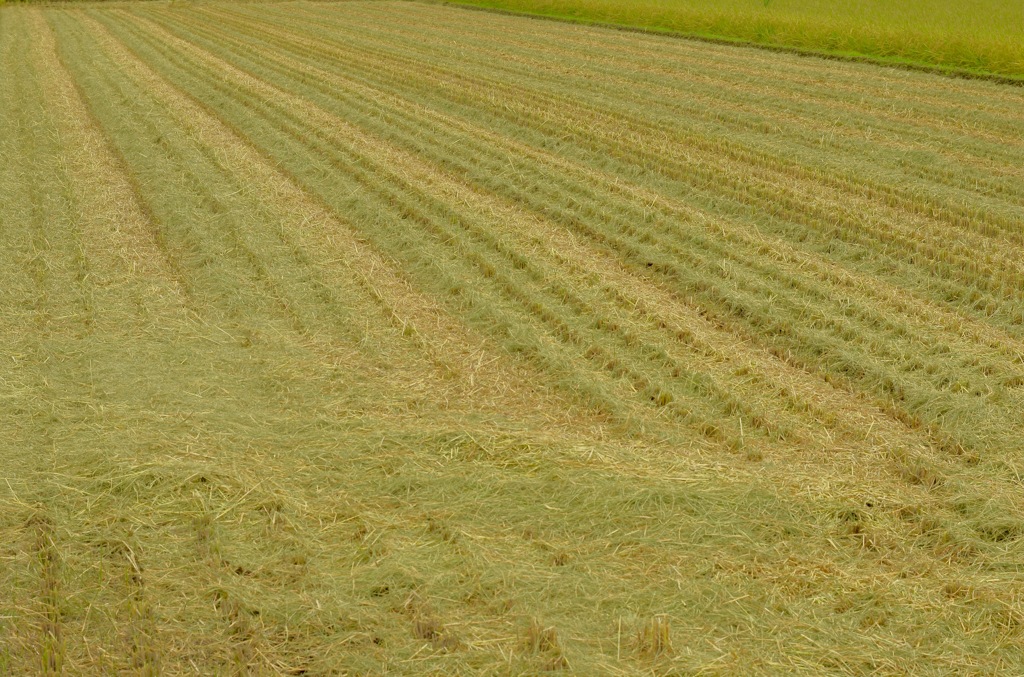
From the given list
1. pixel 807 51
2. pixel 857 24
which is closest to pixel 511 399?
pixel 807 51

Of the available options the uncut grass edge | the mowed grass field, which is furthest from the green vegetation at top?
the mowed grass field

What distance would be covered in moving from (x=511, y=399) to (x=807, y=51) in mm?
16088

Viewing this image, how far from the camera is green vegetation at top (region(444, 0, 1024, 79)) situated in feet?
58.6

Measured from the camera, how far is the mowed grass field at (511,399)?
13.5 ft

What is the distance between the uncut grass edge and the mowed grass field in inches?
176

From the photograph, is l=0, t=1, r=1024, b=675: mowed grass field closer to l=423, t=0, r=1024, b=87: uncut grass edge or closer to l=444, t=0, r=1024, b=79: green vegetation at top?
l=423, t=0, r=1024, b=87: uncut grass edge

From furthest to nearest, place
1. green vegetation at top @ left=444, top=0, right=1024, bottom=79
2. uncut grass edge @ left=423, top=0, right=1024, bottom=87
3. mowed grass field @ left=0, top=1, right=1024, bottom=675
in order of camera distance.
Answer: green vegetation at top @ left=444, top=0, right=1024, bottom=79
uncut grass edge @ left=423, top=0, right=1024, bottom=87
mowed grass field @ left=0, top=1, right=1024, bottom=675

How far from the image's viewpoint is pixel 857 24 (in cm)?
2061

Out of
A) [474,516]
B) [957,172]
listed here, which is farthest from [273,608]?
[957,172]

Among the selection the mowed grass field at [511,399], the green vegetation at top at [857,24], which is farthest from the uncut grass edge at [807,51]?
the mowed grass field at [511,399]

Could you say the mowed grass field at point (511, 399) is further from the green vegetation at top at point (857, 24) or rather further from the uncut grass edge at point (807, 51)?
the green vegetation at top at point (857, 24)

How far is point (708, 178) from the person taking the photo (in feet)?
35.9

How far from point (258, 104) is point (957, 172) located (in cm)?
987

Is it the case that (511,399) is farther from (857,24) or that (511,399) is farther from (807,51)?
(857,24)
